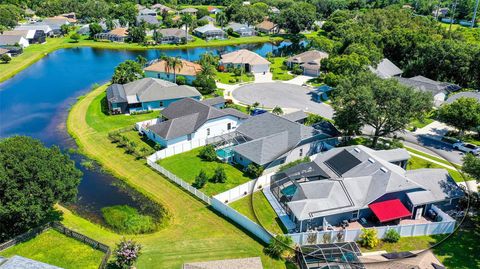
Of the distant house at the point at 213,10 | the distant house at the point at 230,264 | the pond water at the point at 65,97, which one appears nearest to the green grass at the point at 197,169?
the pond water at the point at 65,97

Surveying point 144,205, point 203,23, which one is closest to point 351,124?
point 144,205

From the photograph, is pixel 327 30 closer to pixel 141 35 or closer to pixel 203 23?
pixel 203 23

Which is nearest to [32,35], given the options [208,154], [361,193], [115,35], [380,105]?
[115,35]

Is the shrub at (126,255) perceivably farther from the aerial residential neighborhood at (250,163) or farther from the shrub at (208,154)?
the shrub at (208,154)

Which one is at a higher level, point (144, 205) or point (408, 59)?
point (408, 59)

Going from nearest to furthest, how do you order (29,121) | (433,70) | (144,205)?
(144,205) → (29,121) → (433,70)

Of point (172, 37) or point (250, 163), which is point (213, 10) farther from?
point (250, 163)
